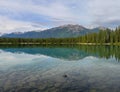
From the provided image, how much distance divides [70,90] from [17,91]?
5.66 m

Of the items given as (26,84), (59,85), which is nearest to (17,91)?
(26,84)

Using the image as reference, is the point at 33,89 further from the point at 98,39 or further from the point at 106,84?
the point at 98,39

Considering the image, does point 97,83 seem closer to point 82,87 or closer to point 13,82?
point 82,87

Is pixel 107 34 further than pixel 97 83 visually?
Yes

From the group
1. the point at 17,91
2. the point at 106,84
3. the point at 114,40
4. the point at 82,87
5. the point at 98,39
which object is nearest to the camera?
the point at 17,91

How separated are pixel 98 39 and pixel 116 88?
163 m

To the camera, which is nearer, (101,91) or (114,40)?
(101,91)

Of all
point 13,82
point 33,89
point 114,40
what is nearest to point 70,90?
point 33,89

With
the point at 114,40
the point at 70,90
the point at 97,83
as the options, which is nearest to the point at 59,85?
the point at 70,90

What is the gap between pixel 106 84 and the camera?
88.7ft

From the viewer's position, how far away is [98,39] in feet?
607

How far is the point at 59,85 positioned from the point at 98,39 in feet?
533

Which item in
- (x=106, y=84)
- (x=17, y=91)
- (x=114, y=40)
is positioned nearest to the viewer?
(x=17, y=91)

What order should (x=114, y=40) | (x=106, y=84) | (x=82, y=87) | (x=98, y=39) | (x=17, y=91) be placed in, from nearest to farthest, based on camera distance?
(x=17, y=91) < (x=82, y=87) < (x=106, y=84) < (x=114, y=40) < (x=98, y=39)
